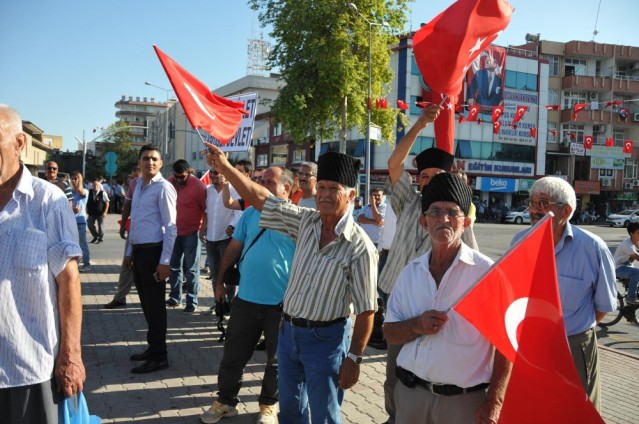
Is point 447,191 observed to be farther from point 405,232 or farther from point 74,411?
point 74,411

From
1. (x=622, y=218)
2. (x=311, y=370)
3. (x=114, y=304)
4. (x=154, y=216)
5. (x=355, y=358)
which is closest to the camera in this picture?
(x=355, y=358)

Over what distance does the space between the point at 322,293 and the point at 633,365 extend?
551 centimetres

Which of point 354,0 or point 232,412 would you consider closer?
point 232,412

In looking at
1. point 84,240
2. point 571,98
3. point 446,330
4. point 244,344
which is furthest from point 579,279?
point 571,98

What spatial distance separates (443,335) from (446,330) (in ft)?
0.09

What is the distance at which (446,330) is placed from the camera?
2.60m

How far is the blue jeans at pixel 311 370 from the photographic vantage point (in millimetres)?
3305

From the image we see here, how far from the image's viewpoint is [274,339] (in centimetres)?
458

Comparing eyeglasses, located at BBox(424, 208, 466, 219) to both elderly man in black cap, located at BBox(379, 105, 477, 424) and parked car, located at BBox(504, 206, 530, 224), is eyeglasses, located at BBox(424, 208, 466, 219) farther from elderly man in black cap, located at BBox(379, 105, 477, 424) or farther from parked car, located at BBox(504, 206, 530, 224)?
parked car, located at BBox(504, 206, 530, 224)

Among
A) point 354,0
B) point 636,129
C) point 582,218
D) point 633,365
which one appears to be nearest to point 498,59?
point 582,218

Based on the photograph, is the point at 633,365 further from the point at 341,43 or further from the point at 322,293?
the point at 341,43

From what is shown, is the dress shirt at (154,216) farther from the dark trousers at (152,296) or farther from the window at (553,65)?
the window at (553,65)

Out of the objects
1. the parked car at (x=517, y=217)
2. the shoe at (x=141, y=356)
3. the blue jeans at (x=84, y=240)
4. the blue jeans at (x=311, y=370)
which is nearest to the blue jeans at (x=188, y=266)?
the shoe at (x=141, y=356)

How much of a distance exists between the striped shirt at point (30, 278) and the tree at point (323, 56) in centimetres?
1976
